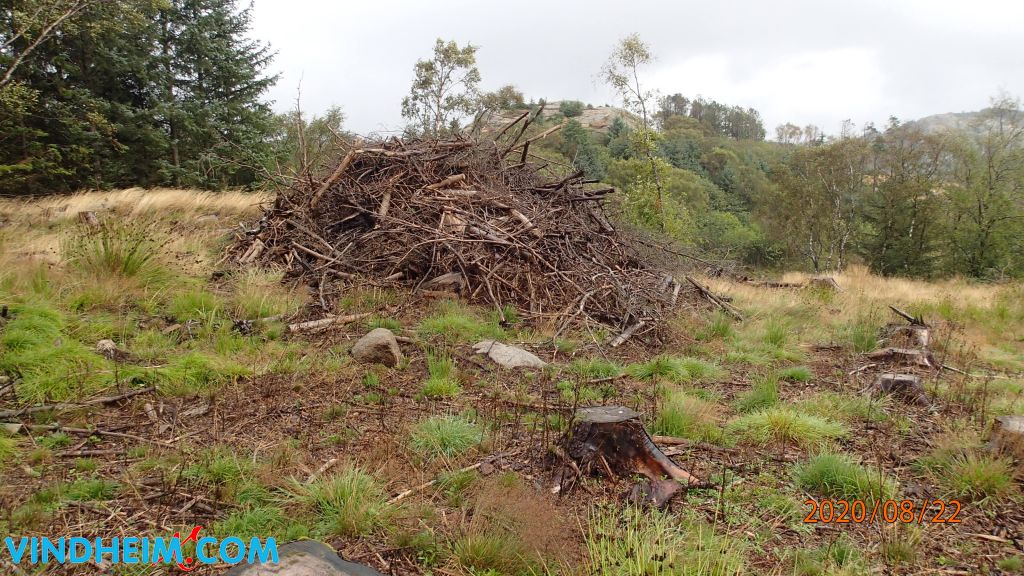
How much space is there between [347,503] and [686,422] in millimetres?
2393

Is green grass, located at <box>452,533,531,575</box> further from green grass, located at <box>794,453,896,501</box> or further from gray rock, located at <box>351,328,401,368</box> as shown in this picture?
gray rock, located at <box>351,328,401,368</box>

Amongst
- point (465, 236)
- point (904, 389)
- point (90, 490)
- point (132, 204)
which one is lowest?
point (904, 389)

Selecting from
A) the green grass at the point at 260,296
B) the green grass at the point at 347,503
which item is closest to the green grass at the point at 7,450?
the green grass at the point at 347,503

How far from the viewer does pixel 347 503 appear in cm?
242

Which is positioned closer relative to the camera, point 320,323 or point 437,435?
point 437,435

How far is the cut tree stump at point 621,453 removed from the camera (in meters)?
2.98

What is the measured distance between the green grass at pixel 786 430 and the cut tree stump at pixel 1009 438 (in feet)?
2.67

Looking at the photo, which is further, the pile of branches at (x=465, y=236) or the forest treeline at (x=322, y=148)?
the forest treeline at (x=322, y=148)

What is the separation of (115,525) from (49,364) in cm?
211

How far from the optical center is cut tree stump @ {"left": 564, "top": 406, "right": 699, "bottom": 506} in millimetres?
2984

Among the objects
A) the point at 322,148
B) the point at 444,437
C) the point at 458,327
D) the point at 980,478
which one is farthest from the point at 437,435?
the point at 322,148

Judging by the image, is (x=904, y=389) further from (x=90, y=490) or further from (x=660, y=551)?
(x=90, y=490)

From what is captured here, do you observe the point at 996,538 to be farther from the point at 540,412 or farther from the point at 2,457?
the point at 2,457

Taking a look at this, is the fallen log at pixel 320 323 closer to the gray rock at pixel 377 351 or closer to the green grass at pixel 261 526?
the gray rock at pixel 377 351
